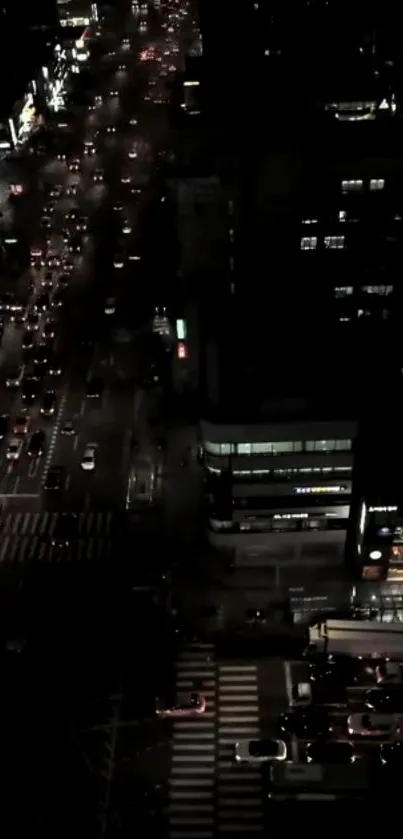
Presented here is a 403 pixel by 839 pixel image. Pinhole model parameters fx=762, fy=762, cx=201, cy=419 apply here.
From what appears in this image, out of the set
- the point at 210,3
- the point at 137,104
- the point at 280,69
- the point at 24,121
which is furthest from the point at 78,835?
the point at 137,104

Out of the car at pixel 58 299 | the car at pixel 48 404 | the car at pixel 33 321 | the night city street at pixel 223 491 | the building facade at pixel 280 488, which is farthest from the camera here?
the car at pixel 58 299

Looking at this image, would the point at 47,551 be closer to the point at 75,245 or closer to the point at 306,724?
the point at 306,724

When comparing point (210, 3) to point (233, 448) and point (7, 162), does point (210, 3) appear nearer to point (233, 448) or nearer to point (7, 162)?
point (7, 162)

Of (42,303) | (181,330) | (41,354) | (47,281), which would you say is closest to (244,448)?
(181,330)

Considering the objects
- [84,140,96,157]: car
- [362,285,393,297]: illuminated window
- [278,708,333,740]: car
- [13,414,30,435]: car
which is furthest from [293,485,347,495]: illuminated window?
[84,140,96,157]: car

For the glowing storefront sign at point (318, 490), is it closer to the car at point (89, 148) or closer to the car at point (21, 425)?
the car at point (21, 425)

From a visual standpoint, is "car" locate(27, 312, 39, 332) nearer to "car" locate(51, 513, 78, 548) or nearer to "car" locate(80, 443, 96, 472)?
"car" locate(80, 443, 96, 472)

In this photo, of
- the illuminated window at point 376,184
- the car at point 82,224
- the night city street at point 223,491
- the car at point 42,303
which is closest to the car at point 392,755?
the night city street at point 223,491
